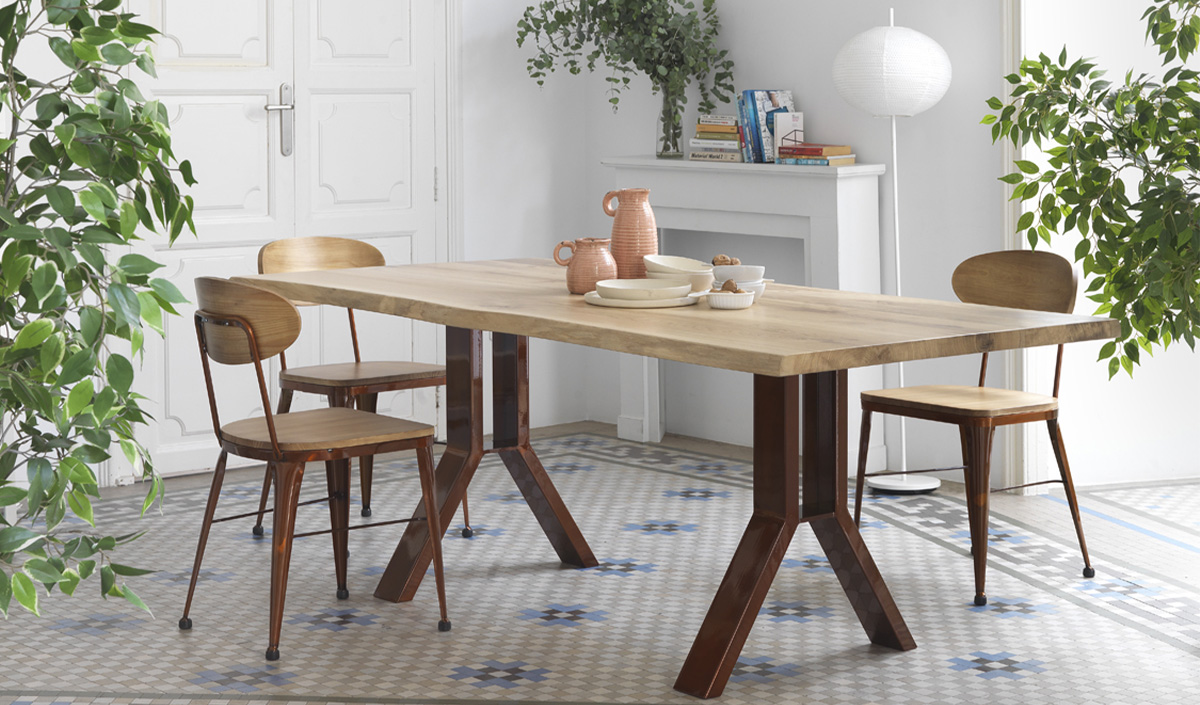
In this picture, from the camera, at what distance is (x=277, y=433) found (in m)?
3.32

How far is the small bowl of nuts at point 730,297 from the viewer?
3.16 metres

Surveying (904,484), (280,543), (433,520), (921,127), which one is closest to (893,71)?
(921,127)

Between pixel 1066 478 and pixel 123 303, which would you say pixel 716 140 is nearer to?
pixel 1066 478

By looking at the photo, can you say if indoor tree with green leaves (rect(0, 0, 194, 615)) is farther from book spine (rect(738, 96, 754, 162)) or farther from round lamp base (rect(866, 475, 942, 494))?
book spine (rect(738, 96, 754, 162))

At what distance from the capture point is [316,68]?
216 inches

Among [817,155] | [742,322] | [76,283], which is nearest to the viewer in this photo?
[76,283]

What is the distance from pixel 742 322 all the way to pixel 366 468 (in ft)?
6.06

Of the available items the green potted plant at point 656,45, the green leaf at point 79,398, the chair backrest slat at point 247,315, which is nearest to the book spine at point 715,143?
the green potted plant at point 656,45

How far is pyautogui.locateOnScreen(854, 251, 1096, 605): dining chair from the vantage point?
3564mm

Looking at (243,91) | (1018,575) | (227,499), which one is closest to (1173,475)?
(1018,575)

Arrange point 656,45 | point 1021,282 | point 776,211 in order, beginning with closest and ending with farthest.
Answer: point 1021,282 < point 776,211 < point 656,45

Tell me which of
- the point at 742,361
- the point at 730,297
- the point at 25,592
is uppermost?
the point at 730,297

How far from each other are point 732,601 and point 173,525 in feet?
7.15

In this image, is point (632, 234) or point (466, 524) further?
point (466, 524)
